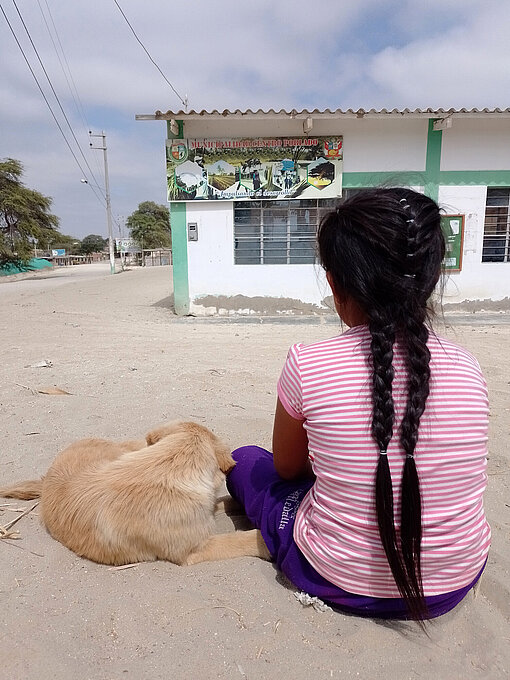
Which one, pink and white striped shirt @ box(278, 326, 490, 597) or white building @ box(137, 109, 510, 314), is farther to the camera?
white building @ box(137, 109, 510, 314)

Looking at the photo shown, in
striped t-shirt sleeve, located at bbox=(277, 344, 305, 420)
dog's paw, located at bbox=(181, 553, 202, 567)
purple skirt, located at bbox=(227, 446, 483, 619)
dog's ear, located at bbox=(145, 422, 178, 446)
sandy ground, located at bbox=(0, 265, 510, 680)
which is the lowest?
sandy ground, located at bbox=(0, 265, 510, 680)

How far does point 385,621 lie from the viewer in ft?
5.41

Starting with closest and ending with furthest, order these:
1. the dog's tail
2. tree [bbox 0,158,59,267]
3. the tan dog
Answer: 1. the tan dog
2. the dog's tail
3. tree [bbox 0,158,59,267]

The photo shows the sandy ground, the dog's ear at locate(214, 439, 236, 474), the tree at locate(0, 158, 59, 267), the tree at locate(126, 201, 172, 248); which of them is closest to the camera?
the sandy ground

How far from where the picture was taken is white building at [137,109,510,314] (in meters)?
8.91

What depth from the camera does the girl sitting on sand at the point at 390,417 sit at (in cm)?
135

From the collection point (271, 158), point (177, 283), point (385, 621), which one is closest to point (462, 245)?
point (271, 158)

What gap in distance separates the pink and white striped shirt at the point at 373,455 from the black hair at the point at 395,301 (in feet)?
0.10

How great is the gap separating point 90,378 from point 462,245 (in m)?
7.65

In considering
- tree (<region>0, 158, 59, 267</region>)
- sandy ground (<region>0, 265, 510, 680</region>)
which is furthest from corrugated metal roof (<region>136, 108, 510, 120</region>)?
tree (<region>0, 158, 59, 267</region>)

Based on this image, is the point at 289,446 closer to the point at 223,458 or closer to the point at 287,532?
the point at 287,532

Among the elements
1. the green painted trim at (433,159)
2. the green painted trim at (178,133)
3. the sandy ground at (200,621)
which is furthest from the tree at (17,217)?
the sandy ground at (200,621)

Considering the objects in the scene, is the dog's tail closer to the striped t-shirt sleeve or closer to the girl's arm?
the girl's arm

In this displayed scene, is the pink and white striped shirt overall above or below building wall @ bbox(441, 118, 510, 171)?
below
